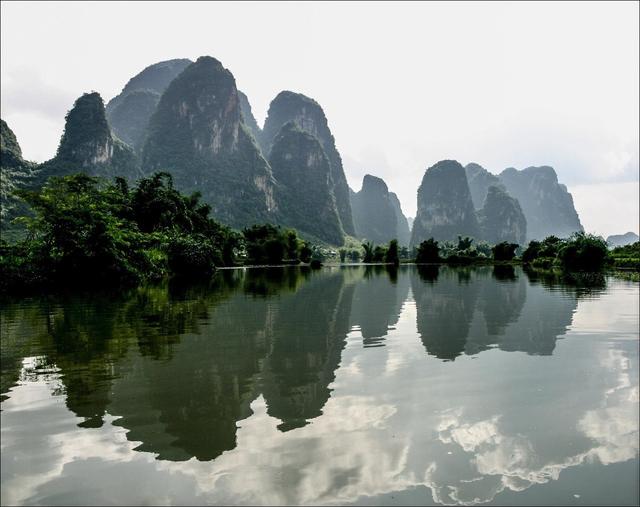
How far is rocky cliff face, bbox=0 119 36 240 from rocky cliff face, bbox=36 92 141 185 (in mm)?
11094

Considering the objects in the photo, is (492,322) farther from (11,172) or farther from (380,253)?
(11,172)

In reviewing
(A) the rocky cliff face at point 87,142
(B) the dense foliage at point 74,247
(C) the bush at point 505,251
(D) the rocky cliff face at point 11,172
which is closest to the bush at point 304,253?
(C) the bush at point 505,251

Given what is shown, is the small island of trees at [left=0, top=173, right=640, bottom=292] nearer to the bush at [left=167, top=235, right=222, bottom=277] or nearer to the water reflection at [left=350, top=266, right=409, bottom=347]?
the bush at [left=167, top=235, right=222, bottom=277]

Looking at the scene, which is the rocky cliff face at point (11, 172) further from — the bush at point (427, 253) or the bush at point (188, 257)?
the bush at point (427, 253)

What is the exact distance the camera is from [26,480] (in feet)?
14.9

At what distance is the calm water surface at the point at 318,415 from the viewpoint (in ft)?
14.6

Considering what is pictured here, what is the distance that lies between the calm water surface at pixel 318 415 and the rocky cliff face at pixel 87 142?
152879 millimetres

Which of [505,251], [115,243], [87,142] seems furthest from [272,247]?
[87,142]

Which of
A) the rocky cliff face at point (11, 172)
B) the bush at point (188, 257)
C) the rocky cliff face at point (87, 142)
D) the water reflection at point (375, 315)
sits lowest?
the water reflection at point (375, 315)

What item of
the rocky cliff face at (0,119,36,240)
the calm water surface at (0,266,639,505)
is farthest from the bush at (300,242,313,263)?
the calm water surface at (0,266,639,505)

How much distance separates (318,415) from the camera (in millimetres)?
6410

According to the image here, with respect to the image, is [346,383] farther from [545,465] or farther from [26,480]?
[26,480]

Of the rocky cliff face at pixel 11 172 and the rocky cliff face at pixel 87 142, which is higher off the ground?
the rocky cliff face at pixel 87 142

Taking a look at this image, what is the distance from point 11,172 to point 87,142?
101 feet
